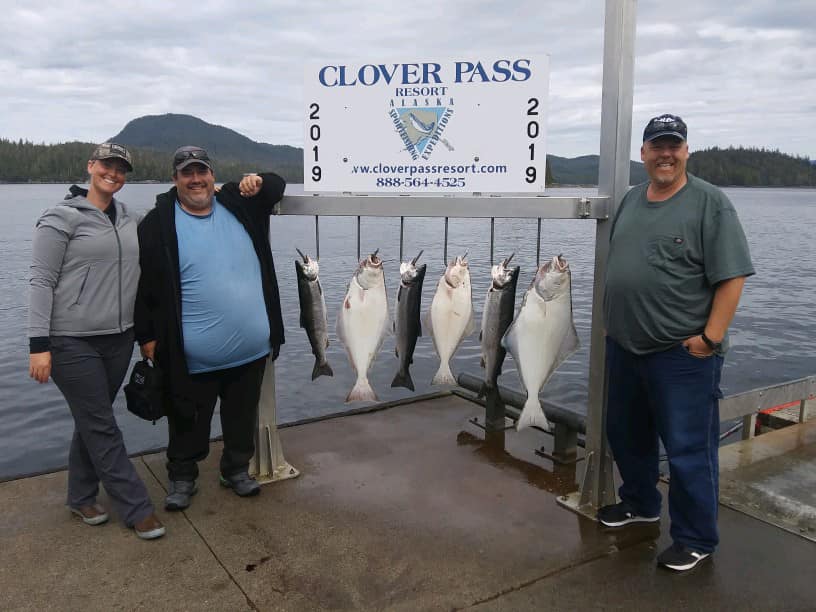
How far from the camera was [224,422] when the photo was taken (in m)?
4.70

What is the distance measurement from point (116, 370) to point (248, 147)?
15654 cm

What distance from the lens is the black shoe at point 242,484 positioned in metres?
4.64

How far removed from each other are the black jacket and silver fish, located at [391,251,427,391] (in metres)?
0.88

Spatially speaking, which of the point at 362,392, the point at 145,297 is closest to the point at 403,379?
the point at 362,392

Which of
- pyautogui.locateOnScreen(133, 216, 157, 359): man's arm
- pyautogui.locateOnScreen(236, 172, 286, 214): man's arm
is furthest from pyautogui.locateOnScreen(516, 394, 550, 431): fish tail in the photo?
pyautogui.locateOnScreen(133, 216, 157, 359): man's arm

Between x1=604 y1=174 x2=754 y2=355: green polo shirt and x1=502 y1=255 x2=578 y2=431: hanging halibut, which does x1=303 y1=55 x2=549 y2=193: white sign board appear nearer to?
x1=502 y1=255 x2=578 y2=431: hanging halibut

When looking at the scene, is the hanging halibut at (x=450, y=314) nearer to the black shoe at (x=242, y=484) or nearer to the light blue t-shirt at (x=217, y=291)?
the light blue t-shirt at (x=217, y=291)

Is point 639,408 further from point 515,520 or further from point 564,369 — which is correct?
point 564,369

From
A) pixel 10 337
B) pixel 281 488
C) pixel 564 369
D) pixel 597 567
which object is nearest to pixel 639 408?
pixel 597 567

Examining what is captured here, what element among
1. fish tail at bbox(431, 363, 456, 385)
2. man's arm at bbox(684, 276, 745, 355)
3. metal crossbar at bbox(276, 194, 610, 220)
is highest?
metal crossbar at bbox(276, 194, 610, 220)

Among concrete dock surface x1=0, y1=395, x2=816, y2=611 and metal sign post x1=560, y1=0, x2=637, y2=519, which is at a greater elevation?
metal sign post x1=560, y1=0, x2=637, y2=519

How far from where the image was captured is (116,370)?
4.06 m

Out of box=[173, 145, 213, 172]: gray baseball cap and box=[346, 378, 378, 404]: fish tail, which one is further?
box=[346, 378, 378, 404]: fish tail

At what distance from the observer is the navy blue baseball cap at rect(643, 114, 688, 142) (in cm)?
356
